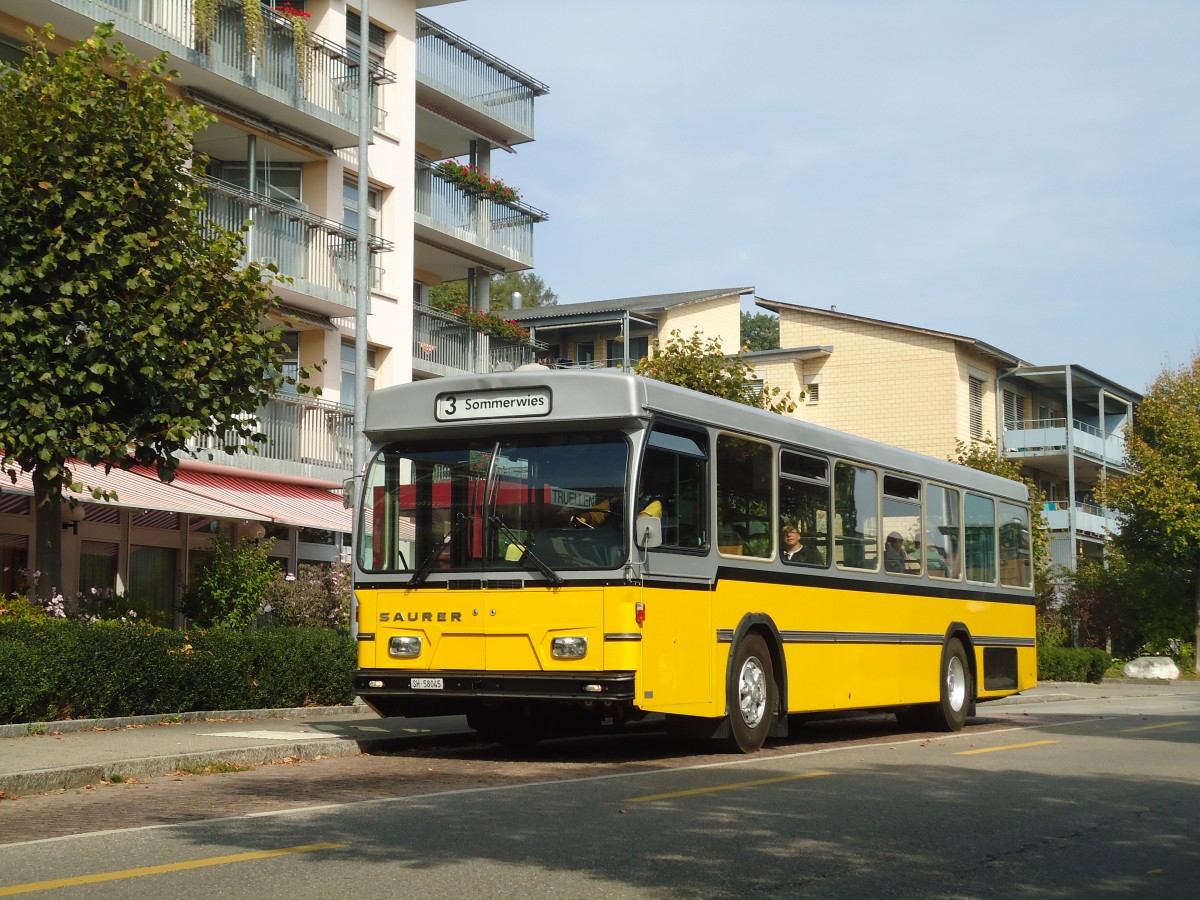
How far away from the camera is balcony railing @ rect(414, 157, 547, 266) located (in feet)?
125

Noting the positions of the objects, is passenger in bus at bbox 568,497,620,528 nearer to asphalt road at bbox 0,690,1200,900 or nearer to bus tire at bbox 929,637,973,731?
asphalt road at bbox 0,690,1200,900

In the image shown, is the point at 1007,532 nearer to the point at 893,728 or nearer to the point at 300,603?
the point at 893,728

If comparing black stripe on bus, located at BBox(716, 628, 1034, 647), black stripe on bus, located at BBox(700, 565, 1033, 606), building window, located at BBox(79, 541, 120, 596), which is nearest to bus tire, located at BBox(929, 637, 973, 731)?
black stripe on bus, located at BBox(716, 628, 1034, 647)

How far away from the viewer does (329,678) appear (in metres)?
20.6

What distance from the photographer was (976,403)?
61.8m

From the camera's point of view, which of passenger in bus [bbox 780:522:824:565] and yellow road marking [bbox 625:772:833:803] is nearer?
yellow road marking [bbox 625:772:833:803]

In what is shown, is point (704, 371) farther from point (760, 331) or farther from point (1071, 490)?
point (760, 331)

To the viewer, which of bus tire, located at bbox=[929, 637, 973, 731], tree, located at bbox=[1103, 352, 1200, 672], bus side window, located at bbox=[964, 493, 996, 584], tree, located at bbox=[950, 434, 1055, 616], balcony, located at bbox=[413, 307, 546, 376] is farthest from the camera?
tree, located at bbox=[1103, 352, 1200, 672]

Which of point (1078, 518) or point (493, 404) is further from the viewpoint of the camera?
point (1078, 518)

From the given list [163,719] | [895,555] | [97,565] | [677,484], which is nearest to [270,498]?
[97,565]

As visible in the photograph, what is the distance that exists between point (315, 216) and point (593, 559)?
20.2 meters

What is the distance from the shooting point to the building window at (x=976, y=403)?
61.0m

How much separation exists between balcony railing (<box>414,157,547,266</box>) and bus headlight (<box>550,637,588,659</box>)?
82.9ft

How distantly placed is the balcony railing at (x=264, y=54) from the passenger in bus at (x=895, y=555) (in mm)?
15363
